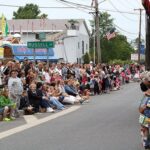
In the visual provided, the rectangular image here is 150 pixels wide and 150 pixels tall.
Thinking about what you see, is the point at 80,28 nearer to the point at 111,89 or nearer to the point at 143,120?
the point at 111,89

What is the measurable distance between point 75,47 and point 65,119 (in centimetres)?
5649

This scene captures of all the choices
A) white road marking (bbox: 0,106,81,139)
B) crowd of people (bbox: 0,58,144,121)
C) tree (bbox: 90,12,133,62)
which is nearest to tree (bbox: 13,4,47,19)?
tree (bbox: 90,12,133,62)

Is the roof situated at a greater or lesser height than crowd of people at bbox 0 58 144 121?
greater

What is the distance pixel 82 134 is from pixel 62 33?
183 ft

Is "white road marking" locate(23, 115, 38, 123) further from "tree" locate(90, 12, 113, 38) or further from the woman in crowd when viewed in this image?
"tree" locate(90, 12, 113, 38)

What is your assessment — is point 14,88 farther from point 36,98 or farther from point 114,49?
point 114,49

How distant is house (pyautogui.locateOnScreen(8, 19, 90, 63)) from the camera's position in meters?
69.0

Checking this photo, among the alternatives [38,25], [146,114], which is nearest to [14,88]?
[146,114]

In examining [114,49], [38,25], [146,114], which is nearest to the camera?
[146,114]

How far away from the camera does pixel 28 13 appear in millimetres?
112375

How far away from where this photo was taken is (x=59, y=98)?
23672 mm

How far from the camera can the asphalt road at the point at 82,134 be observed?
11.8 meters

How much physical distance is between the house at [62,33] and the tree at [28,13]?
2371cm

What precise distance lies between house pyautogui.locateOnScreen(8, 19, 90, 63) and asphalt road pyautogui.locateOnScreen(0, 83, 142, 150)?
158 ft
